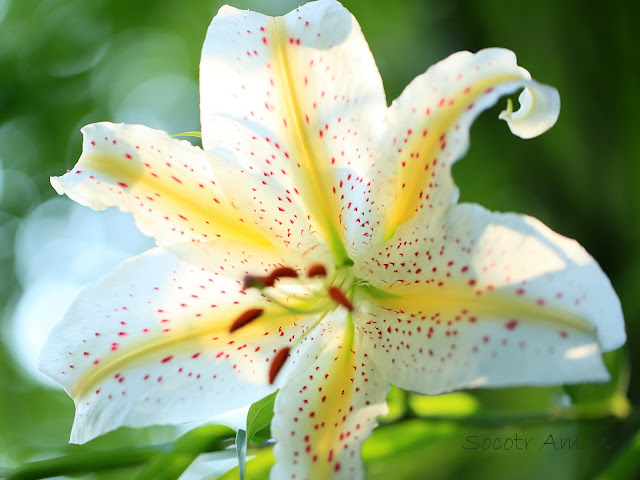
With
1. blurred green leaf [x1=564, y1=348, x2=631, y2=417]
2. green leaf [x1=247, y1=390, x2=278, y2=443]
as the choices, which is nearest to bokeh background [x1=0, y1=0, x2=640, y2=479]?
blurred green leaf [x1=564, y1=348, x2=631, y2=417]

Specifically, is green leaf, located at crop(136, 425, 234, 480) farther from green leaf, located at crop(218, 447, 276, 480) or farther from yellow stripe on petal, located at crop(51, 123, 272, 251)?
yellow stripe on petal, located at crop(51, 123, 272, 251)

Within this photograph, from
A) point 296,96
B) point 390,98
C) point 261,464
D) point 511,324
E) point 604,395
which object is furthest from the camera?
point 390,98

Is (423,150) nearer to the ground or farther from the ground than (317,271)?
farther from the ground

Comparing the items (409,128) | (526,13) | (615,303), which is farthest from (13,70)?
(615,303)

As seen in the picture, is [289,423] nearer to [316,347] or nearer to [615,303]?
[316,347]

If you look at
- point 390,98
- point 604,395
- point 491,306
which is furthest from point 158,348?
point 390,98

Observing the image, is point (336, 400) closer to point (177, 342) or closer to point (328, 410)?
point (328, 410)

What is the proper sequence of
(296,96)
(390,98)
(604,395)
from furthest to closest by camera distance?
1. (390,98)
2. (604,395)
3. (296,96)
